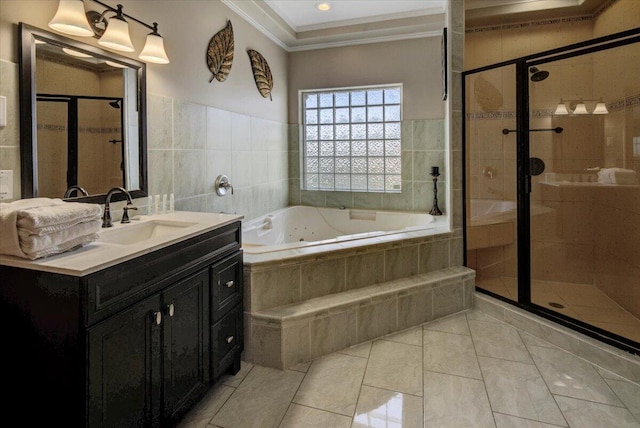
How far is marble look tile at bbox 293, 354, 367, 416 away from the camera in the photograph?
5.67 ft

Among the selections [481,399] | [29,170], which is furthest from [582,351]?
[29,170]

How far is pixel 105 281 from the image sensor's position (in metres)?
1.15

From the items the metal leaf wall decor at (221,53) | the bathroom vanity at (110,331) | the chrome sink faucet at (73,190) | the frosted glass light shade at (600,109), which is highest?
the metal leaf wall decor at (221,53)

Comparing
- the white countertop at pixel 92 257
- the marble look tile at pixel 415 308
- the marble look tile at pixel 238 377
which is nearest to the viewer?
the white countertop at pixel 92 257

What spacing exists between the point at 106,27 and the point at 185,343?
1.60 metres

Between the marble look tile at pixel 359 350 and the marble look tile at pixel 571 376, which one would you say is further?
the marble look tile at pixel 359 350

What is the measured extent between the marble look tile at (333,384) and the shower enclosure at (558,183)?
1.36 m

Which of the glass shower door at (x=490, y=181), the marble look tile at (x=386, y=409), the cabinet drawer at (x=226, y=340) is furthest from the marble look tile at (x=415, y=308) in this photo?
the cabinet drawer at (x=226, y=340)

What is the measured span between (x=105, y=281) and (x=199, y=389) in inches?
30.2

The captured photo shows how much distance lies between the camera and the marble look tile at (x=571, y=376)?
5.78ft

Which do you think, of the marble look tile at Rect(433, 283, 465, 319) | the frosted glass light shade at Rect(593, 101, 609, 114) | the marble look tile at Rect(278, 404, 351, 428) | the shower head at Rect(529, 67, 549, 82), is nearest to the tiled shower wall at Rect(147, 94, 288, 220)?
the marble look tile at Rect(278, 404, 351, 428)

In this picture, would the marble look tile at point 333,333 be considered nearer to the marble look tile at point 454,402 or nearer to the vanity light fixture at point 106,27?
the marble look tile at point 454,402

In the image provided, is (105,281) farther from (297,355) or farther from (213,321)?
(297,355)

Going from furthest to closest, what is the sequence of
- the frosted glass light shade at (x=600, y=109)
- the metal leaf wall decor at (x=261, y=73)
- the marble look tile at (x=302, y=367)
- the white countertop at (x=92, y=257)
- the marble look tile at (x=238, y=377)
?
the metal leaf wall decor at (x=261, y=73), the frosted glass light shade at (x=600, y=109), the marble look tile at (x=302, y=367), the marble look tile at (x=238, y=377), the white countertop at (x=92, y=257)
